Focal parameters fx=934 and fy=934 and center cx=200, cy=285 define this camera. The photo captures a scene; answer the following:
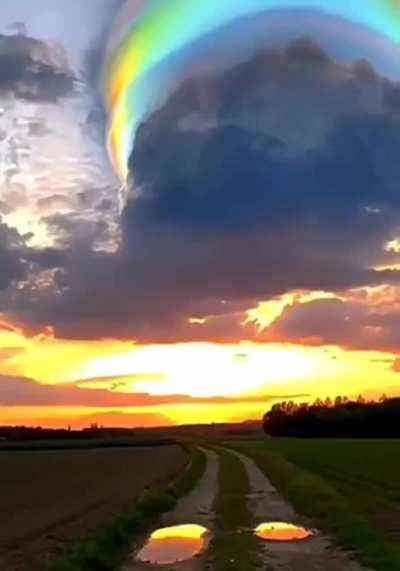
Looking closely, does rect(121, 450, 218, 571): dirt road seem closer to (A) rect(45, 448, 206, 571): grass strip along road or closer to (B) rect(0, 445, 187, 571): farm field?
(A) rect(45, 448, 206, 571): grass strip along road

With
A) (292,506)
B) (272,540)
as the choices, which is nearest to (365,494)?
→ (292,506)

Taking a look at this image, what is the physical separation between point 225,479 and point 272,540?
31712 millimetres

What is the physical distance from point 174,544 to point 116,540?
157 cm

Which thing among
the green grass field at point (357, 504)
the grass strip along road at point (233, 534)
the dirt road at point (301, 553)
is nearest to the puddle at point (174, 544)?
the grass strip along road at point (233, 534)

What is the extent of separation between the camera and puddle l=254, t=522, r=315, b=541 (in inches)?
989

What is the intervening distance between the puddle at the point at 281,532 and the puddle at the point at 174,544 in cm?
159

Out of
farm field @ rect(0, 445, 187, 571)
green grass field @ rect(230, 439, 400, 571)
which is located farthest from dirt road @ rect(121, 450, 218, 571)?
green grass field @ rect(230, 439, 400, 571)

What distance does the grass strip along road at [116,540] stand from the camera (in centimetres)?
2008

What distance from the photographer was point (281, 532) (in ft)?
87.2

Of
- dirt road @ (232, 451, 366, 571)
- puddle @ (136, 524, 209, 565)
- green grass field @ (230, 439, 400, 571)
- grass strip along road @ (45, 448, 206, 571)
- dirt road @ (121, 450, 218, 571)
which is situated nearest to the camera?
dirt road @ (232, 451, 366, 571)

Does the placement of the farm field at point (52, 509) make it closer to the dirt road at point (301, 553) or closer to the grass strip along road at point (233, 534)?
the grass strip along road at point (233, 534)

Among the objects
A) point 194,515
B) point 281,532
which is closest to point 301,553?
point 281,532

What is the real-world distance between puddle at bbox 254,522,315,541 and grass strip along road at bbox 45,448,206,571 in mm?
3591

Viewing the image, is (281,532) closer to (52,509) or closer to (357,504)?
(357,504)
